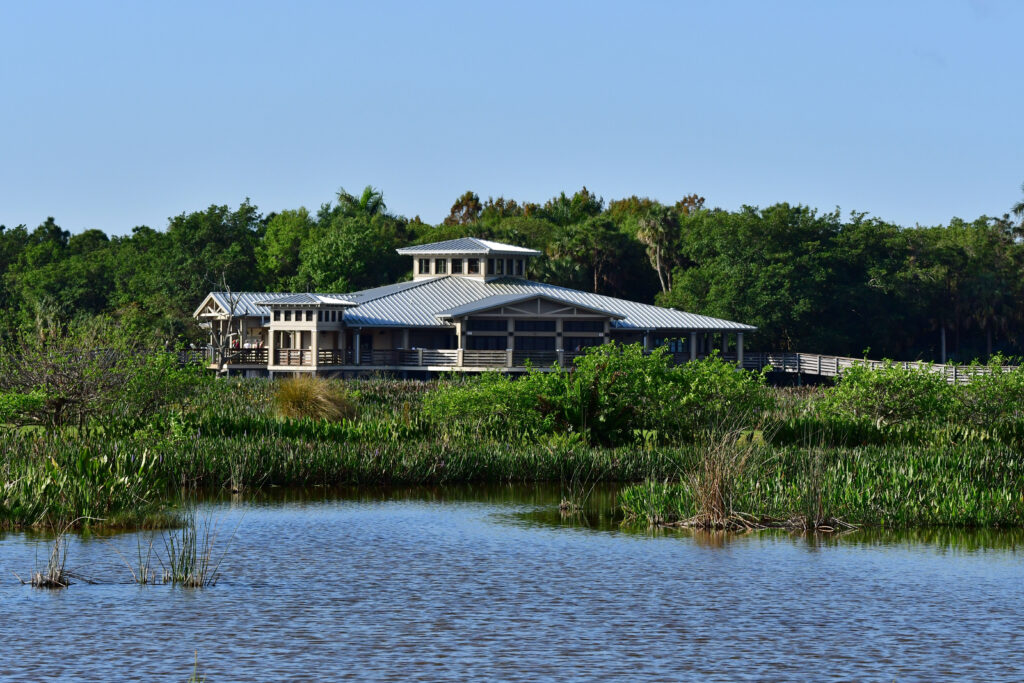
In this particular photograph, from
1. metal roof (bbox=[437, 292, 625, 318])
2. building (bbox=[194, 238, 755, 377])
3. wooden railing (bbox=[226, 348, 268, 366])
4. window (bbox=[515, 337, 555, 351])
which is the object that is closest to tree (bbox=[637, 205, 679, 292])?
building (bbox=[194, 238, 755, 377])

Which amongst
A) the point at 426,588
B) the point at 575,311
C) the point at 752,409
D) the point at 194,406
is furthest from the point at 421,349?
the point at 426,588

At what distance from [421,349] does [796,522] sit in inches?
2150

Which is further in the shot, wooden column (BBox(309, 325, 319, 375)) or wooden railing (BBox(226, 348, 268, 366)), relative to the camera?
wooden railing (BBox(226, 348, 268, 366))

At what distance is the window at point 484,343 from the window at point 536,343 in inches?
32.0

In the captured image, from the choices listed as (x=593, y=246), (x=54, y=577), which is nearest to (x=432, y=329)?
(x=593, y=246)

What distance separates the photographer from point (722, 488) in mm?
24281

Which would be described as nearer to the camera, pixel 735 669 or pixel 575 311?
pixel 735 669

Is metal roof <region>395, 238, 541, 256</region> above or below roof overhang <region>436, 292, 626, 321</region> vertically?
above

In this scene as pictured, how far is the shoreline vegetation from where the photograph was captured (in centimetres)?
2462

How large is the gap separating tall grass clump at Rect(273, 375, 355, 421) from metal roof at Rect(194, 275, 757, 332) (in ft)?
110

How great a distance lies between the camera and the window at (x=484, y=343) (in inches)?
3125

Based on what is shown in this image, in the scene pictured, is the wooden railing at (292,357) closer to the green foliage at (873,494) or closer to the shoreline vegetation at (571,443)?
the shoreline vegetation at (571,443)

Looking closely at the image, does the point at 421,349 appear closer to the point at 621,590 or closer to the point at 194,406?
the point at 194,406

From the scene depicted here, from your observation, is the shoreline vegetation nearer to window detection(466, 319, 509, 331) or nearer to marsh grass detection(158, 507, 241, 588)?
marsh grass detection(158, 507, 241, 588)
